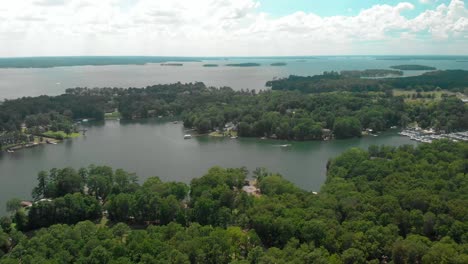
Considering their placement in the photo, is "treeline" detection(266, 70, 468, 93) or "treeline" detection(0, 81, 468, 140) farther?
"treeline" detection(266, 70, 468, 93)

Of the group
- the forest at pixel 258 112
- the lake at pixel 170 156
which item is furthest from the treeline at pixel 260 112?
the lake at pixel 170 156

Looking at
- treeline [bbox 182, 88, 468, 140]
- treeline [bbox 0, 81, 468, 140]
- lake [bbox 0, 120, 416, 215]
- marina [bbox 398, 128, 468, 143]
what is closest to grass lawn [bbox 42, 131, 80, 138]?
treeline [bbox 0, 81, 468, 140]

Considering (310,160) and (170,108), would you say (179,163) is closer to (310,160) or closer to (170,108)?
(310,160)

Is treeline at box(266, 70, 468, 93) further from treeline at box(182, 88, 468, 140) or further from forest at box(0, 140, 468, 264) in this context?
forest at box(0, 140, 468, 264)

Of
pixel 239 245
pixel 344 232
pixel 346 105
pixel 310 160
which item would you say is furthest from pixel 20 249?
pixel 346 105

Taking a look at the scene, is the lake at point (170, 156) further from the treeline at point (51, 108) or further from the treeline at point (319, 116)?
the treeline at point (51, 108)

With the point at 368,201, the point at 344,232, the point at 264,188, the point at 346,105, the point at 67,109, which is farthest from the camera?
the point at 67,109
